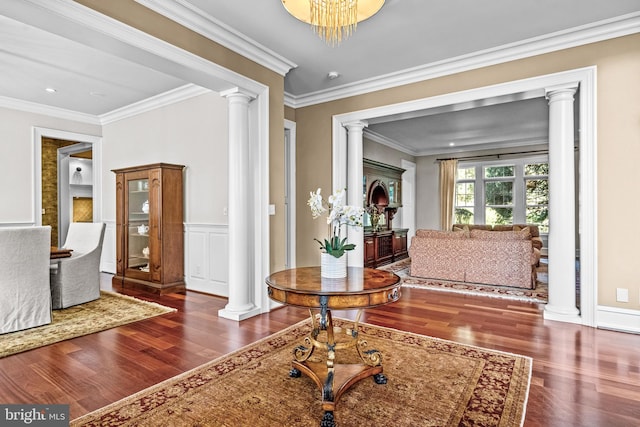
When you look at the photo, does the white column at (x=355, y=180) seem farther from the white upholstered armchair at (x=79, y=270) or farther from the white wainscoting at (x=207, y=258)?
the white upholstered armchair at (x=79, y=270)

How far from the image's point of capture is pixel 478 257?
516 cm

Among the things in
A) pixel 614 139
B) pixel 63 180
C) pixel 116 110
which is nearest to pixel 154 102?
pixel 116 110

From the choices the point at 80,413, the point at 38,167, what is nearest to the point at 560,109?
the point at 80,413

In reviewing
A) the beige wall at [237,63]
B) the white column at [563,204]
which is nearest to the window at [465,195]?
the white column at [563,204]

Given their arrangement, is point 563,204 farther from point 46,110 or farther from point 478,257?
point 46,110

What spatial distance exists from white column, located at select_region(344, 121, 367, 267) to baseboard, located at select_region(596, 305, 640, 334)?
2.65 meters

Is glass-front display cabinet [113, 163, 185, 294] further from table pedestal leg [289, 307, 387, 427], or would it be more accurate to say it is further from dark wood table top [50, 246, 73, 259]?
table pedestal leg [289, 307, 387, 427]

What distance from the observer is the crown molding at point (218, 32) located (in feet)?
9.17

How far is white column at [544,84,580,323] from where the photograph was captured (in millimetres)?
3490

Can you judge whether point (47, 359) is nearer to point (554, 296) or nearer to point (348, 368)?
point (348, 368)

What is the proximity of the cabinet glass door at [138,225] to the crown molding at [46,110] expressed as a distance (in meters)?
1.96

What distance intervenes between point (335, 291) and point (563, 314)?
292 cm

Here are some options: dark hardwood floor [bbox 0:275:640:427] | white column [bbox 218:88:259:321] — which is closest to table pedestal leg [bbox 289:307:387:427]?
dark hardwood floor [bbox 0:275:640:427]

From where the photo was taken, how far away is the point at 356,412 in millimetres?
1887
